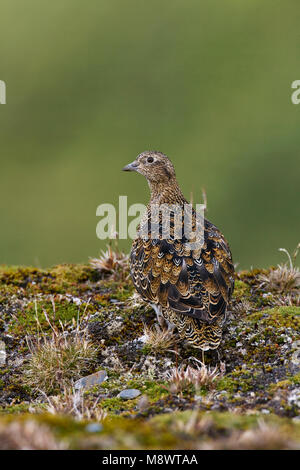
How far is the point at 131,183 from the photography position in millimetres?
25375

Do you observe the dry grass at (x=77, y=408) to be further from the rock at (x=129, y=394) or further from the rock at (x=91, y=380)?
the rock at (x=91, y=380)

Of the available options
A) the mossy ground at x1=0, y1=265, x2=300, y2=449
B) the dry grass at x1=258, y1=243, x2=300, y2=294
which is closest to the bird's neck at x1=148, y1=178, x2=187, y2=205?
the mossy ground at x1=0, y1=265, x2=300, y2=449

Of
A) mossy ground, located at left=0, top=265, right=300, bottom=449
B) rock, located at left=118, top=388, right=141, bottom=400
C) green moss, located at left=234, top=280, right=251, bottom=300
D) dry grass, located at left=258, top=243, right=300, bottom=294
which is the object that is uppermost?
dry grass, located at left=258, top=243, right=300, bottom=294

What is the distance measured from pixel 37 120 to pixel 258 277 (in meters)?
21.6

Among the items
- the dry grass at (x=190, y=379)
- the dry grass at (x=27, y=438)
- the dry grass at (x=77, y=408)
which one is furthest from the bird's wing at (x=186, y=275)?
the dry grass at (x=27, y=438)

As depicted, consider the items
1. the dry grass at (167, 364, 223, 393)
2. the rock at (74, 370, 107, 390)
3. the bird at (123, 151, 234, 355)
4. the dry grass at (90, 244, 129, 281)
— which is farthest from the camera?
the dry grass at (90, 244, 129, 281)

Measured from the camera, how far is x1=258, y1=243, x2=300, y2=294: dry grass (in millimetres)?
9266

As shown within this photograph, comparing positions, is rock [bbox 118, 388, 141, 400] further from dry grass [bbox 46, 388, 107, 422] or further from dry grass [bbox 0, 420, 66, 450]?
dry grass [bbox 0, 420, 66, 450]

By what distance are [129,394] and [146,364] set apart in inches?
31.4

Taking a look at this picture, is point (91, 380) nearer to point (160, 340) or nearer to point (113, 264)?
point (160, 340)

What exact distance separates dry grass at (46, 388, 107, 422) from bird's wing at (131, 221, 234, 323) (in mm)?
1742

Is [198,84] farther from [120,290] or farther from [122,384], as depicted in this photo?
[122,384]

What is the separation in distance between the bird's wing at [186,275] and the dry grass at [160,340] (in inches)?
15.2
